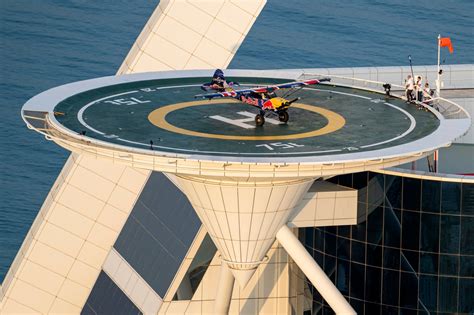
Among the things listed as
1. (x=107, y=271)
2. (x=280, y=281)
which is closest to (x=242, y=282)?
(x=280, y=281)

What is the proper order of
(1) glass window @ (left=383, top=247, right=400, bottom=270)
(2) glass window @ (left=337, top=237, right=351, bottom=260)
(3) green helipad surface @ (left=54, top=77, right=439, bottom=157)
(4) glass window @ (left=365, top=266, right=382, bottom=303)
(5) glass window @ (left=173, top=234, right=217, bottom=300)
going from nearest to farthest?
(3) green helipad surface @ (left=54, top=77, right=439, bottom=157) → (1) glass window @ (left=383, top=247, right=400, bottom=270) → (4) glass window @ (left=365, top=266, right=382, bottom=303) → (2) glass window @ (left=337, top=237, right=351, bottom=260) → (5) glass window @ (left=173, top=234, right=217, bottom=300)

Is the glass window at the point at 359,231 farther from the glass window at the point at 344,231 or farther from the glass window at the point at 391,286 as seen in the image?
the glass window at the point at 391,286

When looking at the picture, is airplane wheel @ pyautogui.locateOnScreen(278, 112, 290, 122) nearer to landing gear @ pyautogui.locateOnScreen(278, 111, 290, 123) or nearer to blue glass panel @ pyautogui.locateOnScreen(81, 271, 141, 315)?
landing gear @ pyautogui.locateOnScreen(278, 111, 290, 123)

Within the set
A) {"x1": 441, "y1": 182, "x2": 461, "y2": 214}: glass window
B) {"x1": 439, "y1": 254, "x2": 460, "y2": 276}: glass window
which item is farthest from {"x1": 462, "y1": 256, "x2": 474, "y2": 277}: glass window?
{"x1": 441, "y1": 182, "x2": 461, "y2": 214}: glass window

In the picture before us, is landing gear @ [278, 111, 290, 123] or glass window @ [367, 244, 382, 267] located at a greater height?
landing gear @ [278, 111, 290, 123]

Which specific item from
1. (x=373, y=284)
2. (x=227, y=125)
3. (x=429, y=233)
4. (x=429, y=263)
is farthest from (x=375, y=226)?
(x=227, y=125)

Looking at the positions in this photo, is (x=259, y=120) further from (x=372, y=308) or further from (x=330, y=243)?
(x=372, y=308)

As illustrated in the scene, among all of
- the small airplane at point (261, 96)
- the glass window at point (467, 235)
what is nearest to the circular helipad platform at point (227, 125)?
the small airplane at point (261, 96)
